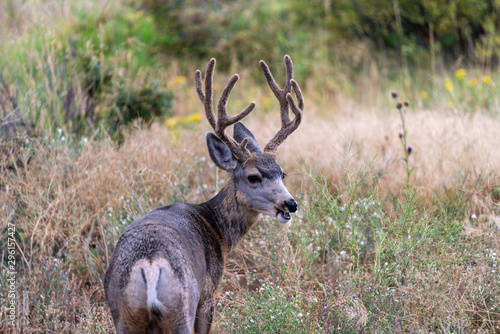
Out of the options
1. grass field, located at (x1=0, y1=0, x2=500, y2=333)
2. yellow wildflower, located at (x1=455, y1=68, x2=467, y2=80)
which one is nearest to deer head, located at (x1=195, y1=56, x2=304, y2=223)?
grass field, located at (x1=0, y1=0, x2=500, y2=333)

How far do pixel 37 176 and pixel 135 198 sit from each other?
0.96m

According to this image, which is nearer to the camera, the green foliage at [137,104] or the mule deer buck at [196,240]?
the mule deer buck at [196,240]

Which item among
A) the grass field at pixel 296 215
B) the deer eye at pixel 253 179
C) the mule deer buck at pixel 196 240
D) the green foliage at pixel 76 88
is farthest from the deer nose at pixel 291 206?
the green foliage at pixel 76 88

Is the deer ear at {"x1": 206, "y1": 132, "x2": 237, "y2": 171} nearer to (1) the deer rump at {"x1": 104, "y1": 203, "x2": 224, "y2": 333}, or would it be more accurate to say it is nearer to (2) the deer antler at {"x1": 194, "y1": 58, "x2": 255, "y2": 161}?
(2) the deer antler at {"x1": 194, "y1": 58, "x2": 255, "y2": 161}

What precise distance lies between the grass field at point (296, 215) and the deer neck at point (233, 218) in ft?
0.94

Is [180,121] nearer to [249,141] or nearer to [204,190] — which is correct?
[204,190]

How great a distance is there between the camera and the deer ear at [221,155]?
4.95m

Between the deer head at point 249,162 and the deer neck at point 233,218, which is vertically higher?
the deer head at point 249,162

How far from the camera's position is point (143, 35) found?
468 inches

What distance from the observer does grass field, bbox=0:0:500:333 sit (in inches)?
176

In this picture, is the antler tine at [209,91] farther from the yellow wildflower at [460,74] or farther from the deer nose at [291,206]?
the yellow wildflower at [460,74]

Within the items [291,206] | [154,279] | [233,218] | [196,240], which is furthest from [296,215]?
[154,279]

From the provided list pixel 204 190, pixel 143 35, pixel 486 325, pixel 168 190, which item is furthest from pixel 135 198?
pixel 143 35

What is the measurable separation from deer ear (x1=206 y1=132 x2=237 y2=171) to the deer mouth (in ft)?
1.93
